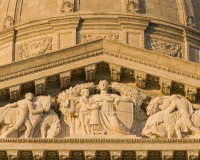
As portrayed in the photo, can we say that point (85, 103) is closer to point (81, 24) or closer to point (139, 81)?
point (139, 81)

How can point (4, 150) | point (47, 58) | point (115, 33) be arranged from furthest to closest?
point (115, 33) < point (47, 58) < point (4, 150)

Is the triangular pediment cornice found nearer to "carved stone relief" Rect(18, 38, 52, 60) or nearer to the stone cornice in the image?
the stone cornice

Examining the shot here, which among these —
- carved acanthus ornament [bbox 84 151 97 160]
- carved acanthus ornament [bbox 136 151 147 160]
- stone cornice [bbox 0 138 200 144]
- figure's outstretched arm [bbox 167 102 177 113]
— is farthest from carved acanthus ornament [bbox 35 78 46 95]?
figure's outstretched arm [bbox 167 102 177 113]

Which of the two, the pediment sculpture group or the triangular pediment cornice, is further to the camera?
the triangular pediment cornice

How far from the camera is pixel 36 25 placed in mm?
49969

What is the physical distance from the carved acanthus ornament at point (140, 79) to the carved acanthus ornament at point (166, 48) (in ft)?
59.3

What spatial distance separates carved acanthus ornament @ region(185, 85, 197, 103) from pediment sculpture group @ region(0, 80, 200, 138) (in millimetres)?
279

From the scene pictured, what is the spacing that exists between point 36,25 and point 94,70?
1987 cm

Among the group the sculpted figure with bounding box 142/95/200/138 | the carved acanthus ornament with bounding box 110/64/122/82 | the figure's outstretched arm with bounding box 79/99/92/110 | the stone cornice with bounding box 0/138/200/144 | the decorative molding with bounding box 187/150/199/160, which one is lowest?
the decorative molding with bounding box 187/150/199/160

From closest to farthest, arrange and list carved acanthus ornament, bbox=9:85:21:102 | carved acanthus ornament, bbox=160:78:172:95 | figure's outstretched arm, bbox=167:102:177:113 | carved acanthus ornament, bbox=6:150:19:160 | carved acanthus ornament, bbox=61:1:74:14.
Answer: carved acanthus ornament, bbox=6:150:19:160, figure's outstretched arm, bbox=167:102:177:113, carved acanthus ornament, bbox=9:85:21:102, carved acanthus ornament, bbox=160:78:172:95, carved acanthus ornament, bbox=61:1:74:14

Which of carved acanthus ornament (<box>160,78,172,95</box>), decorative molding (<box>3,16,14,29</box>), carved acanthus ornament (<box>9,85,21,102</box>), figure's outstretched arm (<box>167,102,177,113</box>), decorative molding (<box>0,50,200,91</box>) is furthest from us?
decorative molding (<box>3,16,14,29</box>)

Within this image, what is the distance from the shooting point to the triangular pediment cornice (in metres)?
30.2

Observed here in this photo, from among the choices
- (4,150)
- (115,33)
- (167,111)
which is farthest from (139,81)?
(115,33)

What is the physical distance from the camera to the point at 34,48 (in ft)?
161
